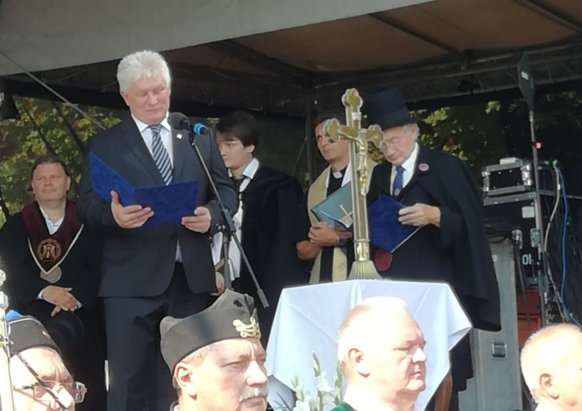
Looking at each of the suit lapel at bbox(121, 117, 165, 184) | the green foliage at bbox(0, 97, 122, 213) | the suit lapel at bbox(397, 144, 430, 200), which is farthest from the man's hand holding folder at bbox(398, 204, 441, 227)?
the green foliage at bbox(0, 97, 122, 213)

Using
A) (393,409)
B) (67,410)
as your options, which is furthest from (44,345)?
(393,409)

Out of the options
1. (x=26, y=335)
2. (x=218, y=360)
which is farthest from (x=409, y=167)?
(x=26, y=335)

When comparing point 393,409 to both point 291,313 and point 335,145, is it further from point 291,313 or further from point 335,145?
point 335,145

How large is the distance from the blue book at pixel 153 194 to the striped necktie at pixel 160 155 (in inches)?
9.9

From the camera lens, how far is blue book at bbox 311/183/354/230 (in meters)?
4.53

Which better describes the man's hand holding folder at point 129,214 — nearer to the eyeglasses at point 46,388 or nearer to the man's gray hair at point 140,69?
the man's gray hair at point 140,69

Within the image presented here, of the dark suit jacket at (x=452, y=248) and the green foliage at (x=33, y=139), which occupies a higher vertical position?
the green foliage at (x=33, y=139)

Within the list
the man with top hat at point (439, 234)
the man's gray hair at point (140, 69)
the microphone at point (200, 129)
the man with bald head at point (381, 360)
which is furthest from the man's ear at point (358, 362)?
the man with top hat at point (439, 234)

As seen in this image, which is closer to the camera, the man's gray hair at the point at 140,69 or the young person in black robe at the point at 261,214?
the man's gray hair at the point at 140,69

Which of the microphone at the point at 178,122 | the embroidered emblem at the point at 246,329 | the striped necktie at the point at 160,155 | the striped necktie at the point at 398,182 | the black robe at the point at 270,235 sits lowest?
the embroidered emblem at the point at 246,329

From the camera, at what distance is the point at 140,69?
162 inches

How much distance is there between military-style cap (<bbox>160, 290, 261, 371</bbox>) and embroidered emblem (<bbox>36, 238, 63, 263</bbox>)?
2.50 m

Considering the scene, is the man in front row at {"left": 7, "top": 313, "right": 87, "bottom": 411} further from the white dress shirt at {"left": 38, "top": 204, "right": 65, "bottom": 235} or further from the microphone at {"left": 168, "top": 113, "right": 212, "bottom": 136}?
the white dress shirt at {"left": 38, "top": 204, "right": 65, "bottom": 235}

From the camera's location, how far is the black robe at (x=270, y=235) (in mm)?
5523
